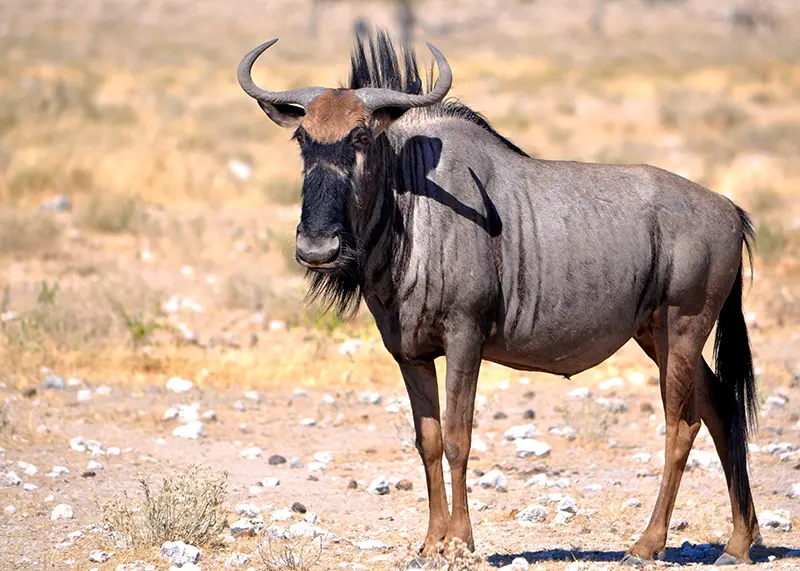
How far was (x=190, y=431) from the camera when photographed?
8625 millimetres

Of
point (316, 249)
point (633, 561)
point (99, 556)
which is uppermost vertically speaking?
point (316, 249)

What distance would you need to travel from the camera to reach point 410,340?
5859 mm

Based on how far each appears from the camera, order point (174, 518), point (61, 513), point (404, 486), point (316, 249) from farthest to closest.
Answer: point (404, 486) → point (61, 513) → point (174, 518) → point (316, 249)

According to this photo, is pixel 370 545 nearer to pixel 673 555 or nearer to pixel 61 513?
pixel 673 555

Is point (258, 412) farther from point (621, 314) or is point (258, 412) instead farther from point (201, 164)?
point (201, 164)

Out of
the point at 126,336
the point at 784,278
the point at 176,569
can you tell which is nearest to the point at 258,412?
the point at 126,336

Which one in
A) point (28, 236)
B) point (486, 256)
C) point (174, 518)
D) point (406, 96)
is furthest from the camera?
point (28, 236)

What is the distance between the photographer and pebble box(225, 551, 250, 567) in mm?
6035

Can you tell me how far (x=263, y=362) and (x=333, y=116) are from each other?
16.9ft

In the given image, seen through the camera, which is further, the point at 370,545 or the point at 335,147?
the point at 370,545

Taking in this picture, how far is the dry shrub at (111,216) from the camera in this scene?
16.1 meters

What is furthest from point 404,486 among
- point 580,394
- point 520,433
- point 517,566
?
point 580,394

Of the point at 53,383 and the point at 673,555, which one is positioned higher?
the point at 53,383

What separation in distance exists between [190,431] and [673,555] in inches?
149
